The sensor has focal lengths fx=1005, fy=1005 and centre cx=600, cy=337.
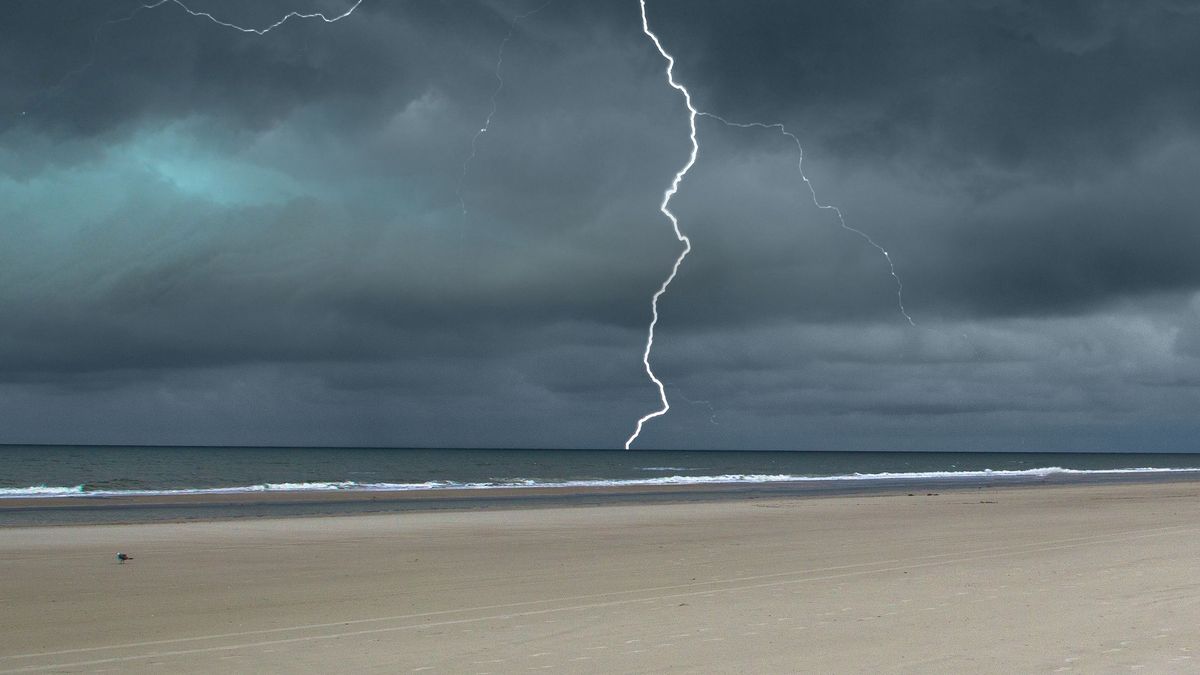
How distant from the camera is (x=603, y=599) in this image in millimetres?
12664

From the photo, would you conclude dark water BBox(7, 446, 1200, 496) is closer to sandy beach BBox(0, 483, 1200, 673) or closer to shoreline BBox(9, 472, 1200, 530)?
shoreline BBox(9, 472, 1200, 530)

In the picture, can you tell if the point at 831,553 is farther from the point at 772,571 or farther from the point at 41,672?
the point at 41,672

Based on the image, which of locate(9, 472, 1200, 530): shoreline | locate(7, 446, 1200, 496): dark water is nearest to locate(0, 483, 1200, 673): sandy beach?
locate(9, 472, 1200, 530): shoreline

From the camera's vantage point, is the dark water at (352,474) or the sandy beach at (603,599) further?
the dark water at (352,474)

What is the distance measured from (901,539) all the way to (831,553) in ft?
Answer: 12.8

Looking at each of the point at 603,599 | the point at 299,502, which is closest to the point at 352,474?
the point at 299,502

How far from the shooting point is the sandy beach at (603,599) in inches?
351

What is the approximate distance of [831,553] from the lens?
18453mm

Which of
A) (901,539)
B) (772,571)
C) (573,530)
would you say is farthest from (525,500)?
(772,571)

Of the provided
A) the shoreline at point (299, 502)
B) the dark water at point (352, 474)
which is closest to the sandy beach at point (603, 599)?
the shoreline at point (299, 502)

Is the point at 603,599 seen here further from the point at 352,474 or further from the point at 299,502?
the point at 352,474

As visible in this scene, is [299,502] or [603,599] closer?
[603,599]

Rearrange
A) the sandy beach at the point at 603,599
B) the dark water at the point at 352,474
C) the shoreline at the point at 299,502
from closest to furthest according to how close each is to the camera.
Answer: the sandy beach at the point at 603,599
the shoreline at the point at 299,502
the dark water at the point at 352,474

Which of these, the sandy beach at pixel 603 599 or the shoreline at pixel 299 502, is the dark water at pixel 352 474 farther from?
the sandy beach at pixel 603 599
